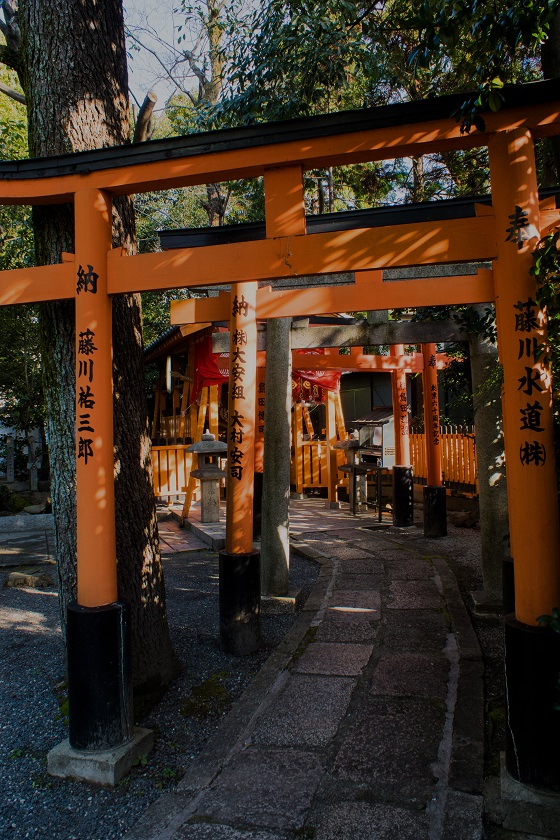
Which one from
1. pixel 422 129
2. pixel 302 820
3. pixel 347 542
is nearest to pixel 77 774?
pixel 302 820

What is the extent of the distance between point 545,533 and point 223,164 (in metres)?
2.54

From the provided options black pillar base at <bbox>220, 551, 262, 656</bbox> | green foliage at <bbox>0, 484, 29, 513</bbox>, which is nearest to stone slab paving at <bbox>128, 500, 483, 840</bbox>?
black pillar base at <bbox>220, 551, 262, 656</bbox>

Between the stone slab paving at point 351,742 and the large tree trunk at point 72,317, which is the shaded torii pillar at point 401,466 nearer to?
the stone slab paving at point 351,742

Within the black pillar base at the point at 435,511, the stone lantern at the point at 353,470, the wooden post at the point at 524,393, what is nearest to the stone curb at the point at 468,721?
the wooden post at the point at 524,393

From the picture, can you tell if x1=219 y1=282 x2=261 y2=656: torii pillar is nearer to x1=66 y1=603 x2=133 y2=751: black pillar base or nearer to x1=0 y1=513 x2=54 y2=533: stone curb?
x1=66 y1=603 x2=133 y2=751: black pillar base

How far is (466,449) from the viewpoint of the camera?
11.7 metres

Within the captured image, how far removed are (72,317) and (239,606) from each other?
2.64m

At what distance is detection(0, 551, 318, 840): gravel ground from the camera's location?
9.48 feet

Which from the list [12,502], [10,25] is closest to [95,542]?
[10,25]

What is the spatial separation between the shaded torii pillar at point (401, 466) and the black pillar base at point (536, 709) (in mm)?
7812

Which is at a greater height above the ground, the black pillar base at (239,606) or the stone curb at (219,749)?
the black pillar base at (239,606)

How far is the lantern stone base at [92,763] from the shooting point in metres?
3.12

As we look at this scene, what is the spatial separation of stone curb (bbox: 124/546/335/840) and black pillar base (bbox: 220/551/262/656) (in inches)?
10.5

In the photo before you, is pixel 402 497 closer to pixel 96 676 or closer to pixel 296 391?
pixel 296 391
